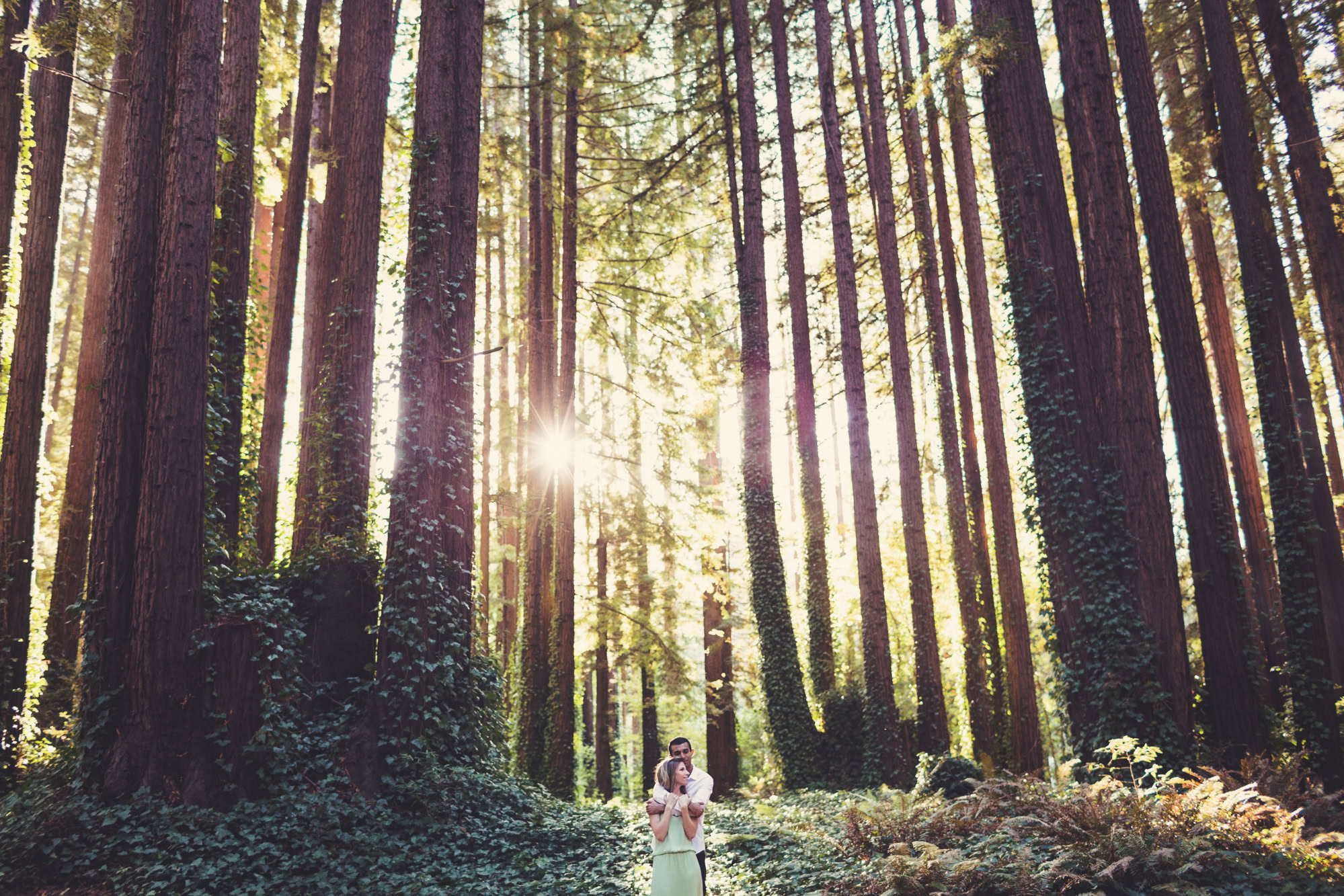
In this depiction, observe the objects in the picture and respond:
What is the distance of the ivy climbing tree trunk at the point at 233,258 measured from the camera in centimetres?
852

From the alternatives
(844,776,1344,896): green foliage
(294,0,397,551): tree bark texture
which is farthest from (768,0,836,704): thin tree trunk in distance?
(844,776,1344,896): green foliage

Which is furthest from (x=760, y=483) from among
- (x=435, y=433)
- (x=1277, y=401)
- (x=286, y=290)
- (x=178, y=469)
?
(x=178, y=469)

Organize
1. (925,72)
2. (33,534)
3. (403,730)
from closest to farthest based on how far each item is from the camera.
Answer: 1. (403,730)
2. (33,534)
3. (925,72)

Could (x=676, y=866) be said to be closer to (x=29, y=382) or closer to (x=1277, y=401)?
(x=29, y=382)

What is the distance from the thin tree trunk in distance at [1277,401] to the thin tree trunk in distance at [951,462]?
470 centimetres

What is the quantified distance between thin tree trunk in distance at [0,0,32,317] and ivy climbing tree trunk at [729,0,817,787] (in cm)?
1141

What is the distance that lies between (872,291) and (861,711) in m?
8.98

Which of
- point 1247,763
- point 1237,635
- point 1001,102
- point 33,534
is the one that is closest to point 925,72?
point 1001,102

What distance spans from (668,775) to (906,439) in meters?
9.86

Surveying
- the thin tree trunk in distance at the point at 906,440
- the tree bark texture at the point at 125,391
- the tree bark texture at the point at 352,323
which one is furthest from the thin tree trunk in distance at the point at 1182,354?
the tree bark texture at the point at 125,391

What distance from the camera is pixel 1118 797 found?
6.16 m

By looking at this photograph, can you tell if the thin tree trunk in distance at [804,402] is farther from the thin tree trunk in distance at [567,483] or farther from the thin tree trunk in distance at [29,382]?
the thin tree trunk in distance at [29,382]

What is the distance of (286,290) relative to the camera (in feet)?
41.8

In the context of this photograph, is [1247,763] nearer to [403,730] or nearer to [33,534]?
[403,730]
